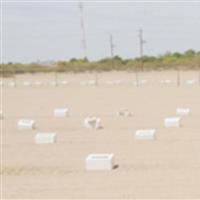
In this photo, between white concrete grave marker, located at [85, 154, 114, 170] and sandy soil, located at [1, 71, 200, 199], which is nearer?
sandy soil, located at [1, 71, 200, 199]

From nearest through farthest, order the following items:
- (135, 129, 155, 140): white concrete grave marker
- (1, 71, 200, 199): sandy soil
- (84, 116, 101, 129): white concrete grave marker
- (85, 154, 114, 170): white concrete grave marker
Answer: (1, 71, 200, 199): sandy soil < (85, 154, 114, 170): white concrete grave marker < (135, 129, 155, 140): white concrete grave marker < (84, 116, 101, 129): white concrete grave marker

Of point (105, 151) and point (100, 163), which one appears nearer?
point (100, 163)

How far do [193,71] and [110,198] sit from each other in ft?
169

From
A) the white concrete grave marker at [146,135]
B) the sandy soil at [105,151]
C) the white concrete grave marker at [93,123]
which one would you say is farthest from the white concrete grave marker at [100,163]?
the white concrete grave marker at [93,123]

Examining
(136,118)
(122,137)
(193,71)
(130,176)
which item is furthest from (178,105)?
(193,71)

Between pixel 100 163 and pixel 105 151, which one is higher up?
pixel 100 163

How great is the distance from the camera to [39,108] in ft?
86.7

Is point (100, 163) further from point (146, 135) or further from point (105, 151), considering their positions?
point (146, 135)

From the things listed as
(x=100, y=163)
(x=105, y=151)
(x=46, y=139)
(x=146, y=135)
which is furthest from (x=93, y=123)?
(x=100, y=163)

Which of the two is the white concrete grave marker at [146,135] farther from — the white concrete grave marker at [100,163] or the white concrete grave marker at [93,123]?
the white concrete grave marker at [100,163]

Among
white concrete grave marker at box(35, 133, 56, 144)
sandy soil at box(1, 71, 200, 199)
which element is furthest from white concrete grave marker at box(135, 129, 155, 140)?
white concrete grave marker at box(35, 133, 56, 144)

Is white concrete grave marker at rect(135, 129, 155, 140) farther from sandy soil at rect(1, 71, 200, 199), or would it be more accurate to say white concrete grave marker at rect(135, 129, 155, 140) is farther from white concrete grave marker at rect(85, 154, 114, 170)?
white concrete grave marker at rect(85, 154, 114, 170)

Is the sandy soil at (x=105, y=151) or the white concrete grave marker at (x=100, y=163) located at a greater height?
the white concrete grave marker at (x=100, y=163)

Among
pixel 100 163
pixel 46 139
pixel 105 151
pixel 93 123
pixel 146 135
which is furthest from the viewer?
pixel 93 123
